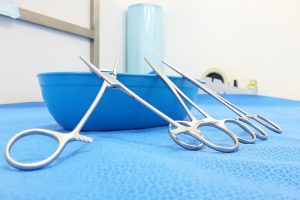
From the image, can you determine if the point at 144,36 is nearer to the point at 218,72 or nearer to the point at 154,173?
the point at 218,72

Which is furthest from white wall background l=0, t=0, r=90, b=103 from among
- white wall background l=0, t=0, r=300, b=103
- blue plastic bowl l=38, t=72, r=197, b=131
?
blue plastic bowl l=38, t=72, r=197, b=131

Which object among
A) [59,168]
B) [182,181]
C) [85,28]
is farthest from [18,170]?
[85,28]

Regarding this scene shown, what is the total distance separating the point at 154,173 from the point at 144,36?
1426 millimetres

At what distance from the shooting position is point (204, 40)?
1689 millimetres

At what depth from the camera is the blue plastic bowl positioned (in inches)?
15.4

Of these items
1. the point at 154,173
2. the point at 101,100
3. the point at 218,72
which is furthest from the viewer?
the point at 218,72

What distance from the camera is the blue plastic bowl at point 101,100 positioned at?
0.39 metres

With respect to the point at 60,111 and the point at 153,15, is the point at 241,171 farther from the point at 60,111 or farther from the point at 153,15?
the point at 153,15

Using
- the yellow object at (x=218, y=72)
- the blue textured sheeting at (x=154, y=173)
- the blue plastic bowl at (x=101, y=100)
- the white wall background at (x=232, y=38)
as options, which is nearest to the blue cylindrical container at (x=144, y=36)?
the white wall background at (x=232, y=38)

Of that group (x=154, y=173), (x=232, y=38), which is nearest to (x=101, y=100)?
(x=154, y=173)

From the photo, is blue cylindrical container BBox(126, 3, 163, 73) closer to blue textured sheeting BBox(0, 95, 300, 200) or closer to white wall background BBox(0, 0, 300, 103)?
white wall background BBox(0, 0, 300, 103)

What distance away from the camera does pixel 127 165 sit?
259 mm

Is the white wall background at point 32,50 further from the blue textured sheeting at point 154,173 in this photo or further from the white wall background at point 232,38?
the blue textured sheeting at point 154,173

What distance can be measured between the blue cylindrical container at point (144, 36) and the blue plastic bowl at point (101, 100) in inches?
45.4
